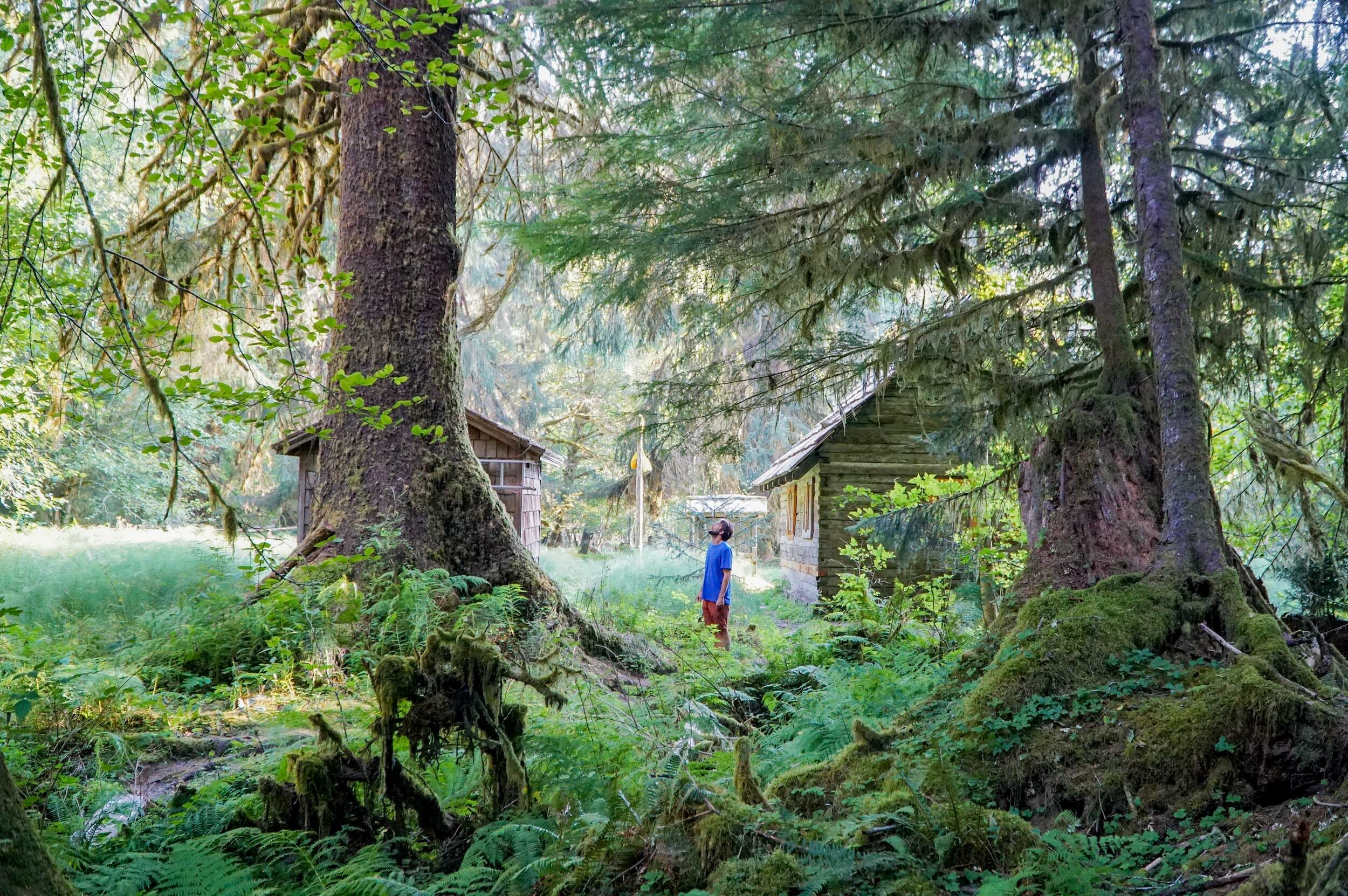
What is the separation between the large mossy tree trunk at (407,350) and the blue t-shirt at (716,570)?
2.72 m

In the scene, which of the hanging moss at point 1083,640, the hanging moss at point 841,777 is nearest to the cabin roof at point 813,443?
the hanging moss at point 1083,640

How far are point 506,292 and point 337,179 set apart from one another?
10.1ft

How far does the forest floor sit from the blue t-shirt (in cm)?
316

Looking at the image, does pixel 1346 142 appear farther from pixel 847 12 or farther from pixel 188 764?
pixel 188 764

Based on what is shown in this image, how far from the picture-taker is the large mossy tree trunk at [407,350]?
8.26m

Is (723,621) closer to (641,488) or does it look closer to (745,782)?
(745,782)

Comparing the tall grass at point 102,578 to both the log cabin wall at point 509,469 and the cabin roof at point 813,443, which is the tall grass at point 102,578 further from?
the cabin roof at point 813,443

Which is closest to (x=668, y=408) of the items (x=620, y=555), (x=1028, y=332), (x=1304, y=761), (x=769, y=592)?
(x=1028, y=332)

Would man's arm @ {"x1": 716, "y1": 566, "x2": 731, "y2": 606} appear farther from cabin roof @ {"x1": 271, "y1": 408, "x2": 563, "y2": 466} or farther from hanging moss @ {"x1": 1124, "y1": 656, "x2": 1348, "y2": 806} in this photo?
cabin roof @ {"x1": 271, "y1": 408, "x2": 563, "y2": 466}

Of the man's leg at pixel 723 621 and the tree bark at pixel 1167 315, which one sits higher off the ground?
the tree bark at pixel 1167 315

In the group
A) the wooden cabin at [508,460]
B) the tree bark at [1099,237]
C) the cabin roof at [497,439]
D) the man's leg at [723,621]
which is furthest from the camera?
the wooden cabin at [508,460]

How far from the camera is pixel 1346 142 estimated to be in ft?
21.7

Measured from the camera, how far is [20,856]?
2254 millimetres

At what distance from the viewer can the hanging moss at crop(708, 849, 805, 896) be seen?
9.00 feet
